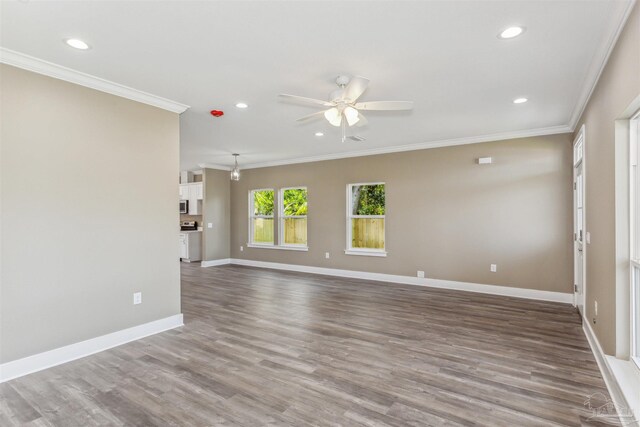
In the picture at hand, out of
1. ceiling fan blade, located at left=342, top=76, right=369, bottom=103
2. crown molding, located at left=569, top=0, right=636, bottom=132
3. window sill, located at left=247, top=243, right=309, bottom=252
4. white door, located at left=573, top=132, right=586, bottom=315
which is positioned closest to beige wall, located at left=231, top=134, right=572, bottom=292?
white door, located at left=573, top=132, right=586, bottom=315

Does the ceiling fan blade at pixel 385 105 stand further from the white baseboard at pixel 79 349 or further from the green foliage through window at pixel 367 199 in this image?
the green foliage through window at pixel 367 199

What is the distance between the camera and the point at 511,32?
2363mm

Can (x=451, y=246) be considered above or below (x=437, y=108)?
below

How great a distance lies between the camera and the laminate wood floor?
2.17m

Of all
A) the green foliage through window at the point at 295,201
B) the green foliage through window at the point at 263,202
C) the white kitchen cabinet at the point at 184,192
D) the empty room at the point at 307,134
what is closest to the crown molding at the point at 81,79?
the empty room at the point at 307,134

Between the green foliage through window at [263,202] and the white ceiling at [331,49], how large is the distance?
13.6 feet

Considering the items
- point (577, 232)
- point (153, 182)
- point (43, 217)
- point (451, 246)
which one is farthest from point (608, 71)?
point (43, 217)

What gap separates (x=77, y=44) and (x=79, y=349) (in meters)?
2.67

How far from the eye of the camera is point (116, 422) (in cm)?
210

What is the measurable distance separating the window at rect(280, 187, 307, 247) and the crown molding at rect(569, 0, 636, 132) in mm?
5125

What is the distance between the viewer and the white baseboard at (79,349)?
2.67 metres

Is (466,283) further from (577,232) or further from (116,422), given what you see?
(116,422)

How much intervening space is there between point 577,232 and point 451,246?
5.85ft

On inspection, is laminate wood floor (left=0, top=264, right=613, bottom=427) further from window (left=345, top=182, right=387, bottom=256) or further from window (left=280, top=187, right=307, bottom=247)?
window (left=280, top=187, right=307, bottom=247)
